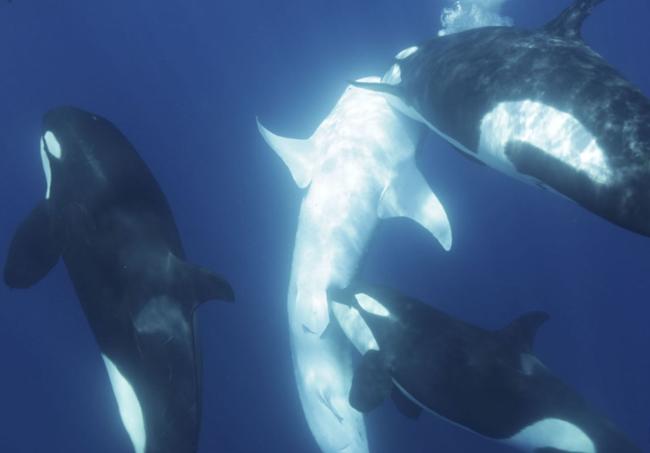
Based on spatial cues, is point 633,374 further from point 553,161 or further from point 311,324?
point 553,161

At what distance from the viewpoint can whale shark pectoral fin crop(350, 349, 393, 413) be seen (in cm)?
884

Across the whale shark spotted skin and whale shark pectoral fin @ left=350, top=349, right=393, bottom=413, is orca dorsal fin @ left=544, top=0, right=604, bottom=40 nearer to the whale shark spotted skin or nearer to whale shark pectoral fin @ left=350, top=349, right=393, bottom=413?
the whale shark spotted skin

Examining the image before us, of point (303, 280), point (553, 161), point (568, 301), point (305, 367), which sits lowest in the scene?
point (568, 301)

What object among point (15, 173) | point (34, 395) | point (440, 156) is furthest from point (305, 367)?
point (15, 173)

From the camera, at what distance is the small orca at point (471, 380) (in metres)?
8.06

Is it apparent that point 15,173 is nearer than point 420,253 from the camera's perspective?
No

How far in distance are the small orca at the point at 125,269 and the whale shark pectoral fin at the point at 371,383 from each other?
9.82 feet

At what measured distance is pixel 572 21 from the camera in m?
7.70

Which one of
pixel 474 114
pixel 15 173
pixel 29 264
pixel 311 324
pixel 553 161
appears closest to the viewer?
pixel 553 161

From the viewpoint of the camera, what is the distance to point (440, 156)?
1453cm

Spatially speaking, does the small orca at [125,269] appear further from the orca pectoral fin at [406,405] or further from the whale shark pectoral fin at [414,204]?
the whale shark pectoral fin at [414,204]

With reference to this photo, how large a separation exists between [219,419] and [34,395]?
18.0ft

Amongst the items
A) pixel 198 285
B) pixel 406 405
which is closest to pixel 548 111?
pixel 198 285

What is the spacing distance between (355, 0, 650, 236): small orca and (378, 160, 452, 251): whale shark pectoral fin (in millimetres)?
2314
